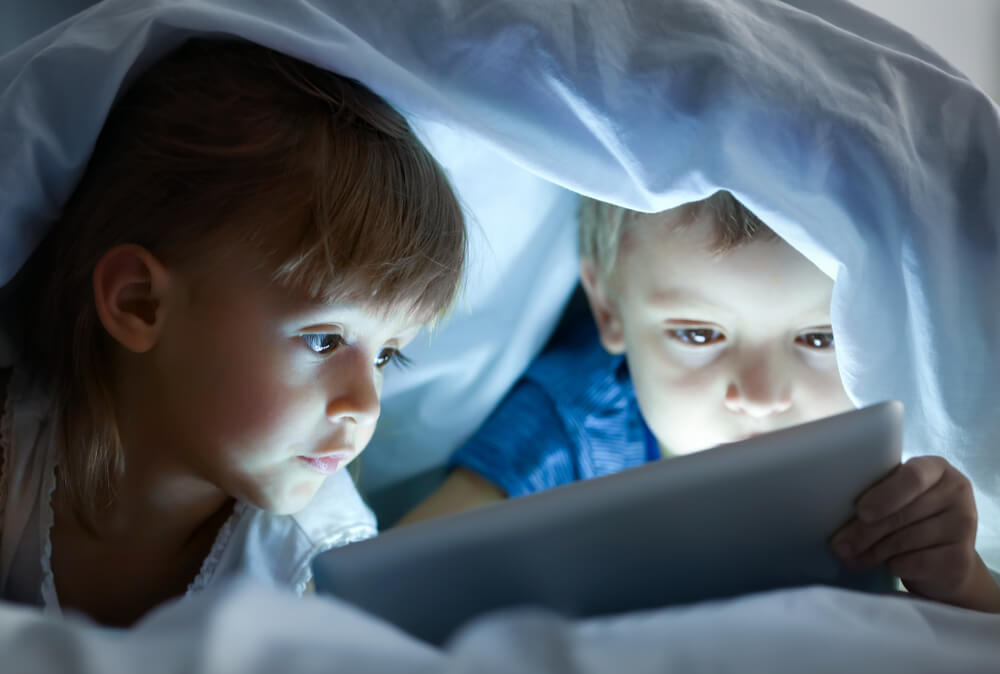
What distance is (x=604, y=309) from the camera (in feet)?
3.08

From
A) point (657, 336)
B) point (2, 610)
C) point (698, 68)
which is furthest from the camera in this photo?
point (657, 336)

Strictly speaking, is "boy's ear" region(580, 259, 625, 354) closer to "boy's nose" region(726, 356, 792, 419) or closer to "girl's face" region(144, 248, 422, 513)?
"boy's nose" region(726, 356, 792, 419)

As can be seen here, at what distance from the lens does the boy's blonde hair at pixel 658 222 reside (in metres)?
0.75

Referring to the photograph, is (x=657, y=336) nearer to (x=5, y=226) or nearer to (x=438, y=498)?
(x=438, y=498)

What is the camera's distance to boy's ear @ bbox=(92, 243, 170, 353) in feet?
2.15

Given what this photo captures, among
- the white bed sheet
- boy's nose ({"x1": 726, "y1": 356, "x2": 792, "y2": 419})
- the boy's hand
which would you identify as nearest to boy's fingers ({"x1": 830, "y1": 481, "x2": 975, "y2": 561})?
the boy's hand

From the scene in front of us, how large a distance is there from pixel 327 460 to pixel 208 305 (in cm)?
15

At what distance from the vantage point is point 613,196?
0.66 m

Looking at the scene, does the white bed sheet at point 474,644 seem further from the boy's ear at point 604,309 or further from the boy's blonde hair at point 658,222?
the boy's ear at point 604,309

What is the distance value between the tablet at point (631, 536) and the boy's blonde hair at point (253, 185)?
246mm

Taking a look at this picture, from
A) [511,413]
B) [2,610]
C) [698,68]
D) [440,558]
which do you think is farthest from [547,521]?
[511,413]

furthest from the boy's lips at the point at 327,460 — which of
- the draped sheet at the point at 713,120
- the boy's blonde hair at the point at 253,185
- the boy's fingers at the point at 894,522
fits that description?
the boy's fingers at the point at 894,522

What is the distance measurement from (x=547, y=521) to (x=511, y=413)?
0.57 m

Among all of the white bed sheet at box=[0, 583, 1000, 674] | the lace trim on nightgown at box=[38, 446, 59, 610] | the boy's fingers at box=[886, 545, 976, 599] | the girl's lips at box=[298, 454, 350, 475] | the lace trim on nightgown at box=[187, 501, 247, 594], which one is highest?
the boy's fingers at box=[886, 545, 976, 599]
